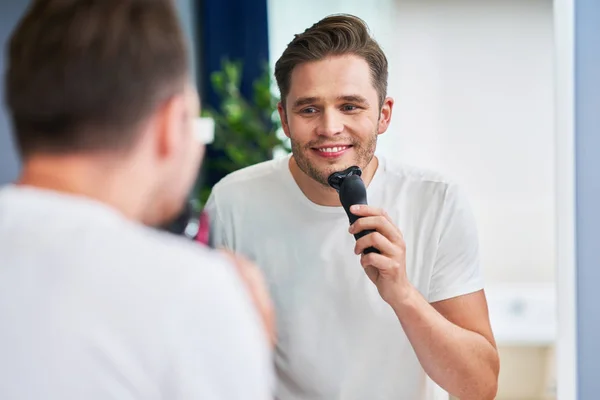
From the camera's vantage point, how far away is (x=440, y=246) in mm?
1579

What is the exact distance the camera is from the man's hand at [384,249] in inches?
53.3

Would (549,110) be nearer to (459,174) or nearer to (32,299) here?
(459,174)

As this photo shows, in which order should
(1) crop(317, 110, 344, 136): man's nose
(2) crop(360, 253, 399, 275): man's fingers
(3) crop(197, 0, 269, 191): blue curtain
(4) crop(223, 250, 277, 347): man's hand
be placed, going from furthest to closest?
(3) crop(197, 0, 269, 191): blue curtain → (1) crop(317, 110, 344, 136): man's nose → (2) crop(360, 253, 399, 275): man's fingers → (4) crop(223, 250, 277, 347): man's hand

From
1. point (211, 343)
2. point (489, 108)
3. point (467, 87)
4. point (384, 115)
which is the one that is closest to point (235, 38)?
point (467, 87)

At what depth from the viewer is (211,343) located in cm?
62

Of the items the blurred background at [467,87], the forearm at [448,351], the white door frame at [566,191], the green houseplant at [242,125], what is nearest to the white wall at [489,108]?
the blurred background at [467,87]

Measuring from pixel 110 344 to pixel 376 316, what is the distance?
39.0 inches

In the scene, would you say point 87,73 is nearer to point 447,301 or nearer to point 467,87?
point 447,301

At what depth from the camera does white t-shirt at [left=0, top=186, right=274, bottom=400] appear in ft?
1.97

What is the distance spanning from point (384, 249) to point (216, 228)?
1.39 ft

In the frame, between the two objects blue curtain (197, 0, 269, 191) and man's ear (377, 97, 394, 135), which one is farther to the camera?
blue curtain (197, 0, 269, 191)

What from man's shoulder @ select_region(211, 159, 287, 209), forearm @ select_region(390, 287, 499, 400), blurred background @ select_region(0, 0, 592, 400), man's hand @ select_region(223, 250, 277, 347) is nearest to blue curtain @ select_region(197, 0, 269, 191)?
blurred background @ select_region(0, 0, 592, 400)

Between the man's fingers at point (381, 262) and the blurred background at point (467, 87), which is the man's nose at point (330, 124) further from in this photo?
the blurred background at point (467, 87)

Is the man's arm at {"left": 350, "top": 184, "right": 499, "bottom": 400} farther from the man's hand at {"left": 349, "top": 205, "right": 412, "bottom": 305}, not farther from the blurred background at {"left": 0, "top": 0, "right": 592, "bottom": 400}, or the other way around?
the blurred background at {"left": 0, "top": 0, "right": 592, "bottom": 400}
